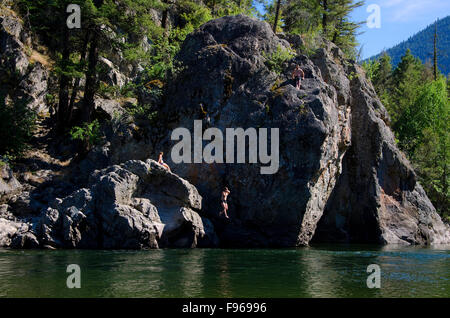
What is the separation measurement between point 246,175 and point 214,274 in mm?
9668

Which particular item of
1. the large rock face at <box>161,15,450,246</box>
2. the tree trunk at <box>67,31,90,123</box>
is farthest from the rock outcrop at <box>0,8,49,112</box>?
the large rock face at <box>161,15,450,246</box>

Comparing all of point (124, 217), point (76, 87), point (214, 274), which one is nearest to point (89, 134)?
point (76, 87)

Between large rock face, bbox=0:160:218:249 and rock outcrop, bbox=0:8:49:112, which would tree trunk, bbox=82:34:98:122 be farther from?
large rock face, bbox=0:160:218:249

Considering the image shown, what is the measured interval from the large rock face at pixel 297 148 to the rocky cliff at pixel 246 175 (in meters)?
0.06

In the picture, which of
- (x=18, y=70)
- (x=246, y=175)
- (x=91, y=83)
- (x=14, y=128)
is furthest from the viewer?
(x=18, y=70)

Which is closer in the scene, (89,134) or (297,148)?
(297,148)

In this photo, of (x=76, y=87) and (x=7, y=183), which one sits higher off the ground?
(x=76, y=87)

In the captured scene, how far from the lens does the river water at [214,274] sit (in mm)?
8617

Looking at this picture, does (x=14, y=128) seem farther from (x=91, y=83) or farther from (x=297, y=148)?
(x=297, y=148)

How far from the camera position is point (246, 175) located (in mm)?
20094

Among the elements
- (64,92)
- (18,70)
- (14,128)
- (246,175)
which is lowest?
(246,175)

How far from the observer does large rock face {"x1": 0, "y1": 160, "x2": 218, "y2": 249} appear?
16.8 meters

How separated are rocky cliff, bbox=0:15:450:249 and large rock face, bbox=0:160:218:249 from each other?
48 mm
